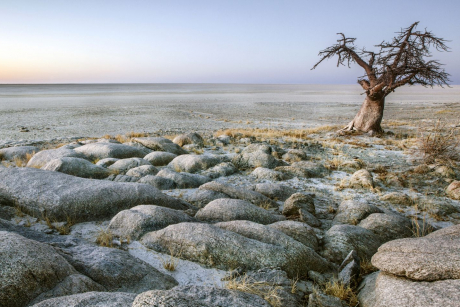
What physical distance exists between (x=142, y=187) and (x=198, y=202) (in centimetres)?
136

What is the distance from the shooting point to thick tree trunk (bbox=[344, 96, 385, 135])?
16472mm

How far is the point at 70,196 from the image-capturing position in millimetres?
6141

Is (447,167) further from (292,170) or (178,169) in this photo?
(178,169)

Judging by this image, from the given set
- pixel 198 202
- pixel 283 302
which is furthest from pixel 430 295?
pixel 198 202

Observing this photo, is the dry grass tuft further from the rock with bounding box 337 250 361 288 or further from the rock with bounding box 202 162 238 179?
the rock with bounding box 202 162 238 179

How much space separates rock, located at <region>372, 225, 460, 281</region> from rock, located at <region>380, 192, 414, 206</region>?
4.14 m

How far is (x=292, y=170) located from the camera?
10.2 m

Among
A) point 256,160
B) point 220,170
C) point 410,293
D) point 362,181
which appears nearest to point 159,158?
point 220,170

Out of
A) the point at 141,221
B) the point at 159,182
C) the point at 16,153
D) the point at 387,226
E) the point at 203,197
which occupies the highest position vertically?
the point at 16,153

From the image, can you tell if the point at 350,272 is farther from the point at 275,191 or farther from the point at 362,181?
the point at 362,181

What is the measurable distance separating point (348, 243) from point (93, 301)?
410 centimetres

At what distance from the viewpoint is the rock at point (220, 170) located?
10047 millimetres

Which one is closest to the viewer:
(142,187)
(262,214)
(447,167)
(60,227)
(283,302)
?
(283,302)

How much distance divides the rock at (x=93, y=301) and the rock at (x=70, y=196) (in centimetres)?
341
